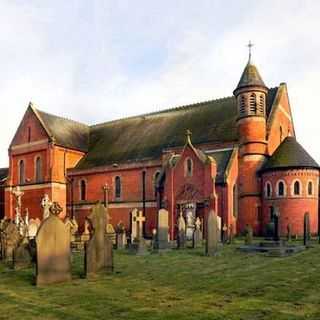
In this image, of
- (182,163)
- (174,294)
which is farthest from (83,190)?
(174,294)

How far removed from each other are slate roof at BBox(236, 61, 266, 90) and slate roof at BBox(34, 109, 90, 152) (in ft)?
68.9

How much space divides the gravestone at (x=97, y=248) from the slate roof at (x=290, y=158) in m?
25.6

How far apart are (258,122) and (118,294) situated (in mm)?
30585

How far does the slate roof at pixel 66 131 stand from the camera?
160 ft

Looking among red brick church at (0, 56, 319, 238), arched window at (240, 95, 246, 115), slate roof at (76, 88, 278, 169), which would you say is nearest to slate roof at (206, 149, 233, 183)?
red brick church at (0, 56, 319, 238)

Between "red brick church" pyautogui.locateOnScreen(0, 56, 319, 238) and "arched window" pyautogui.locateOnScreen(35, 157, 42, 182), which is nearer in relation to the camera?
"red brick church" pyautogui.locateOnScreen(0, 56, 319, 238)

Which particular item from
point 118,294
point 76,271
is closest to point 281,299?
point 118,294

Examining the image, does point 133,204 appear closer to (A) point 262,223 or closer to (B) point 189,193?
(B) point 189,193

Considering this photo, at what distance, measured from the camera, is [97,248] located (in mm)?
12797

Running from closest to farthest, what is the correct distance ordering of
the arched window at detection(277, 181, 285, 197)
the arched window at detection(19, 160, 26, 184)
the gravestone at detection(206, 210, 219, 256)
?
the gravestone at detection(206, 210, 219, 256) < the arched window at detection(277, 181, 285, 197) < the arched window at detection(19, 160, 26, 184)

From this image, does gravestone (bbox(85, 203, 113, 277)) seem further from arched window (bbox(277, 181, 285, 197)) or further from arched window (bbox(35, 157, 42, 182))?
arched window (bbox(35, 157, 42, 182))

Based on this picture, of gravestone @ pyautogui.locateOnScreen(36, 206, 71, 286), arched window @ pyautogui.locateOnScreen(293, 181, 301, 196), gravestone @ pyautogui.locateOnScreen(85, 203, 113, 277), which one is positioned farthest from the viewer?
arched window @ pyautogui.locateOnScreen(293, 181, 301, 196)

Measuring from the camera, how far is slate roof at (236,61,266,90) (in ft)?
125

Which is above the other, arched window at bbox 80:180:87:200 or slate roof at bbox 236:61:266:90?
slate roof at bbox 236:61:266:90
